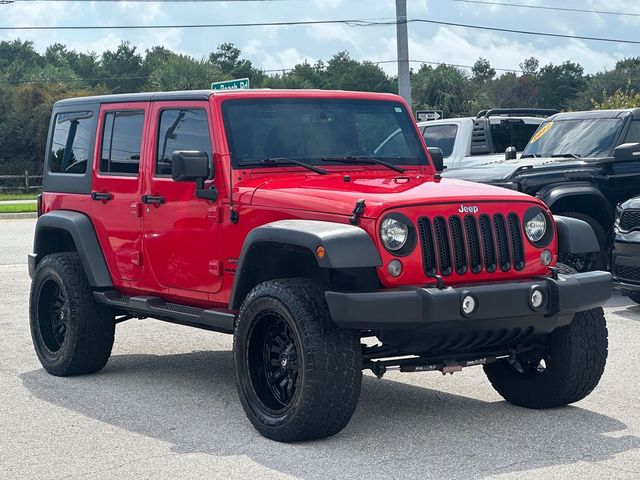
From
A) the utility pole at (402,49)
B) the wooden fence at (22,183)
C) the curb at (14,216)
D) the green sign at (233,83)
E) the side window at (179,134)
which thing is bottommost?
the wooden fence at (22,183)

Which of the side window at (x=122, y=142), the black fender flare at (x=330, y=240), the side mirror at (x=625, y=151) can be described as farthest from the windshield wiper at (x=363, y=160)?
the side mirror at (x=625, y=151)

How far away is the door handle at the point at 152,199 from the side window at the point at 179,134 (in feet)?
0.55

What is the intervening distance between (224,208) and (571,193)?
244 inches

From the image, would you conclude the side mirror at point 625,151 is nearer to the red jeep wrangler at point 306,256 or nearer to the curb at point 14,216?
the red jeep wrangler at point 306,256

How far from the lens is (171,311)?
789 cm

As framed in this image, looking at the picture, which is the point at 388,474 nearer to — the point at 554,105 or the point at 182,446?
the point at 182,446

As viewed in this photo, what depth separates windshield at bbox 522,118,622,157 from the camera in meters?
13.7

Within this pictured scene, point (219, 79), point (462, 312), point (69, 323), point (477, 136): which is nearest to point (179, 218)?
point (69, 323)

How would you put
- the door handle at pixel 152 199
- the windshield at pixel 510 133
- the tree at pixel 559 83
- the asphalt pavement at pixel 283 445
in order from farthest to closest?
the tree at pixel 559 83 < the windshield at pixel 510 133 < the door handle at pixel 152 199 < the asphalt pavement at pixel 283 445

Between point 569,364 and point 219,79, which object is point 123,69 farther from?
point 569,364

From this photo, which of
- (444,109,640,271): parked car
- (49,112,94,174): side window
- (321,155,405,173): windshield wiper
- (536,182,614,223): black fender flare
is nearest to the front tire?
(321,155,405,173): windshield wiper

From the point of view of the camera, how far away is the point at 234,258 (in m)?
7.30

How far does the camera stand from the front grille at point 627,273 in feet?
37.0

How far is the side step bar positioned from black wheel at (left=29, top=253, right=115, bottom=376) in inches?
6.0
